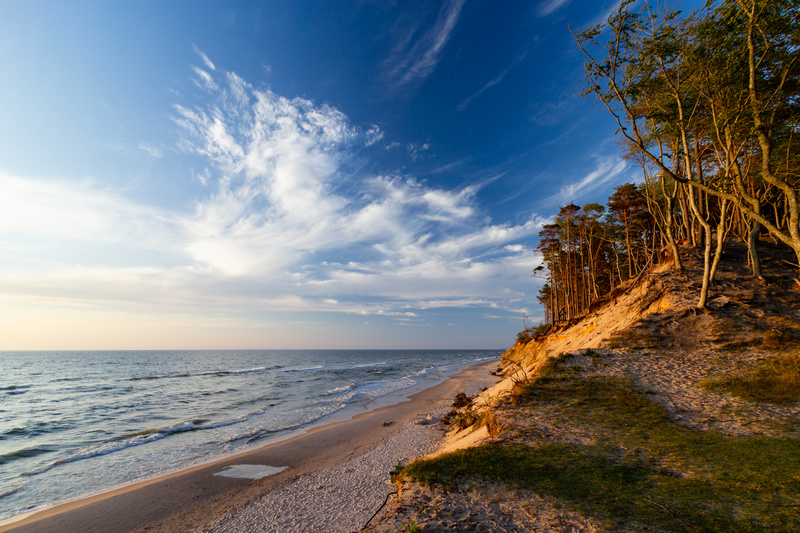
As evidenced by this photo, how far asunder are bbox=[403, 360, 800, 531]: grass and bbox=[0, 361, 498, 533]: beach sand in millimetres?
2041

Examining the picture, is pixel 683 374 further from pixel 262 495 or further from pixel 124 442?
pixel 124 442

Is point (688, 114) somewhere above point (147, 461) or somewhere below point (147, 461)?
above

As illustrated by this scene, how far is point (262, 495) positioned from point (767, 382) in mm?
16493

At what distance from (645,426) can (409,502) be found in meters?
6.91

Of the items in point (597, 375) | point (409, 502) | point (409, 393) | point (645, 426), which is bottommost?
point (409, 393)

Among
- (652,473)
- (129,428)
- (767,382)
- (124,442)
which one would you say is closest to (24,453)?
(124,442)

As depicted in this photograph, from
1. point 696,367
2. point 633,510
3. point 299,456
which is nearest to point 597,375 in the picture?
point 696,367

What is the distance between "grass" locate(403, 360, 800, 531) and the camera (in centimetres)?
461

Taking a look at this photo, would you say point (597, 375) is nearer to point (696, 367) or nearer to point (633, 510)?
point (696, 367)

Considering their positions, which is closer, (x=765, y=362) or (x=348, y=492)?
(x=348, y=492)

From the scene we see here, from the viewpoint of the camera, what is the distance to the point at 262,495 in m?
8.43

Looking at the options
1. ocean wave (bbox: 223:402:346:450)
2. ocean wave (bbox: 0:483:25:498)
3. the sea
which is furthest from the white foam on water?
ocean wave (bbox: 0:483:25:498)

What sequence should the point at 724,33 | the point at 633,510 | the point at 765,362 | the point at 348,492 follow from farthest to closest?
the point at 765,362 < the point at 724,33 < the point at 348,492 < the point at 633,510

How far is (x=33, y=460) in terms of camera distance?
12453 millimetres
